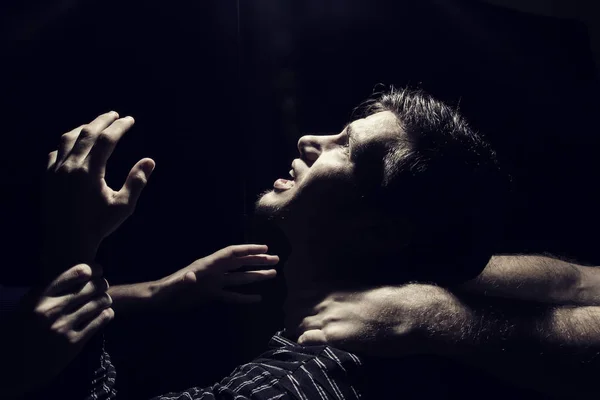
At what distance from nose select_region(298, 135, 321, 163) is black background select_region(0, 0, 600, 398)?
0.32m

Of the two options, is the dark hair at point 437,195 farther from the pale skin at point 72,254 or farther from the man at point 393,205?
the pale skin at point 72,254

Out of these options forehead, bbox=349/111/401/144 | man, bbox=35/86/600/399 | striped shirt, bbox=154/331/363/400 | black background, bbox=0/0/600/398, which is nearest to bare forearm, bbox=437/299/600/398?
man, bbox=35/86/600/399

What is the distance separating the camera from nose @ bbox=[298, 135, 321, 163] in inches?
63.7

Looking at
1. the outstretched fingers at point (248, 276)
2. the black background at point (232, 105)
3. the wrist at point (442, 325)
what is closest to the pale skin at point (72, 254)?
the outstretched fingers at point (248, 276)

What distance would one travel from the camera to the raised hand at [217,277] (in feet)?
5.05

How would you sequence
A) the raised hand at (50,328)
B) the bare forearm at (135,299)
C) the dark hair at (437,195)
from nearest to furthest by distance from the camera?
the raised hand at (50,328) → the dark hair at (437,195) → the bare forearm at (135,299)

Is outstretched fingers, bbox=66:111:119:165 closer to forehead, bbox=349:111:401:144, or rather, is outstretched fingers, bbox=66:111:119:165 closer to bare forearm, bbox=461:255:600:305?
forehead, bbox=349:111:401:144

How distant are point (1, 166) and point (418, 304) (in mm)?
1351

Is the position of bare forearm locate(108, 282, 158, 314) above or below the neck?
below

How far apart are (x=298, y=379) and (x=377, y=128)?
705mm

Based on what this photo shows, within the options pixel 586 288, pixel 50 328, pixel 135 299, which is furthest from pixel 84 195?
pixel 586 288

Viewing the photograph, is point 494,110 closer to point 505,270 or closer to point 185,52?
point 505,270

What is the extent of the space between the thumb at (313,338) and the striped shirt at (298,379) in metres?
0.02

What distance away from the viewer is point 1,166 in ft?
5.78
